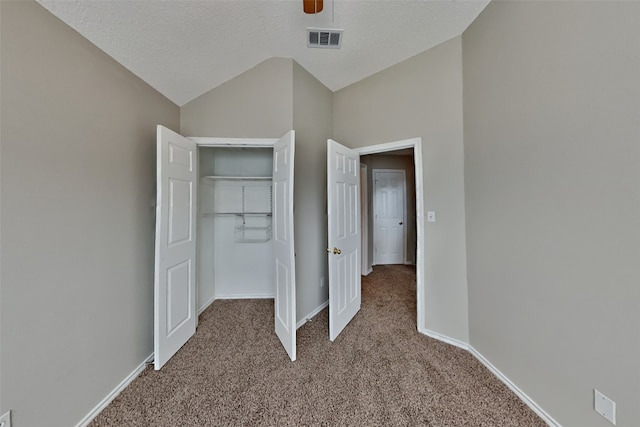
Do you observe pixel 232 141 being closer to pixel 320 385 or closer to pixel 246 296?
pixel 246 296

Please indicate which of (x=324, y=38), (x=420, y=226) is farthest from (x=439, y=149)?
(x=324, y=38)

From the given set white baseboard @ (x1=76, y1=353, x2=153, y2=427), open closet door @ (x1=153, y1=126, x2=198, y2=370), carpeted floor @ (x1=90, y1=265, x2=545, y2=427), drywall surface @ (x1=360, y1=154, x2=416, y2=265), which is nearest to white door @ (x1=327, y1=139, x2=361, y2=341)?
carpeted floor @ (x1=90, y1=265, x2=545, y2=427)

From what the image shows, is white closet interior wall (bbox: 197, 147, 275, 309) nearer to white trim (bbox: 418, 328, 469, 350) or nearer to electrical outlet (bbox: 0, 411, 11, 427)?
white trim (bbox: 418, 328, 469, 350)

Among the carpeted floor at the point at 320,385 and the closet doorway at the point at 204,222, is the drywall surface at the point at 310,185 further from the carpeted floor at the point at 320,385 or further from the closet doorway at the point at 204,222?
the carpeted floor at the point at 320,385

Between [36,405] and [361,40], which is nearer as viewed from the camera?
[36,405]

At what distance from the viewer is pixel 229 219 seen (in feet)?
10.7

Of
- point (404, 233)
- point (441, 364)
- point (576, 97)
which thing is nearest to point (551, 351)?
point (441, 364)

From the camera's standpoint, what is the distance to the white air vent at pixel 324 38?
71.0 inches

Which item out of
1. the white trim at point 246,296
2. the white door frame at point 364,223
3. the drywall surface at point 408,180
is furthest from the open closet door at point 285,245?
the drywall surface at point 408,180

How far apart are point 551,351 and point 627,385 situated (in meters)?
0.34

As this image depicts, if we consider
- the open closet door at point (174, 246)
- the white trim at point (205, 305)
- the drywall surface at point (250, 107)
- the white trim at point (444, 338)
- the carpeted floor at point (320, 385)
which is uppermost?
the drywall surface at point (250, 107)

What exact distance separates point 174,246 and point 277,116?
1.52 meters

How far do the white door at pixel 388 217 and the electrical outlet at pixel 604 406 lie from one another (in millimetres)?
4008

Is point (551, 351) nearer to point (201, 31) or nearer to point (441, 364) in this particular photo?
point (441, 364)
